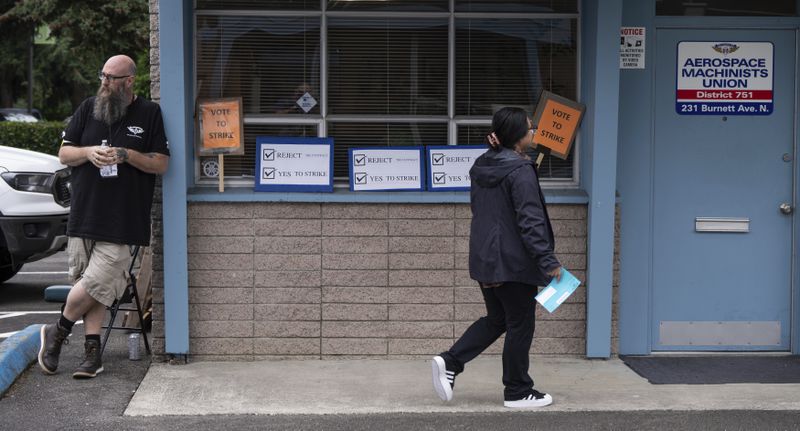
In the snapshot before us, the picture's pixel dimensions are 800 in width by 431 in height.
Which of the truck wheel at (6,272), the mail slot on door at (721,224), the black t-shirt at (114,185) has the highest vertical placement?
the black t-shirt at (114,185)

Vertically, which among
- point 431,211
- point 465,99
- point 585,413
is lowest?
point 585,413

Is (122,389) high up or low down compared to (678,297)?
down

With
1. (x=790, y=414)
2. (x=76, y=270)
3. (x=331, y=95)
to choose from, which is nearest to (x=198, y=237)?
(x=76, y=270)

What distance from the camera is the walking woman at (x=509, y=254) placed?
18.3ft

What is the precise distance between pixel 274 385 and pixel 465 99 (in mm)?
2349

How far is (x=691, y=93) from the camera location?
7.27 metres

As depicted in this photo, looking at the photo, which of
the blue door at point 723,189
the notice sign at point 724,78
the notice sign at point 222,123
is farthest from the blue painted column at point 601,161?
the notice sign at point 222,123

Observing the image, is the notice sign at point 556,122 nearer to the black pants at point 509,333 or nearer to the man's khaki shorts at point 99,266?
the black pants at point 509,333

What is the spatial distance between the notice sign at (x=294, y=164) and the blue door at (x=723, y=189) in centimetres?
230

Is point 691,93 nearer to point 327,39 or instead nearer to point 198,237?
point 327,39

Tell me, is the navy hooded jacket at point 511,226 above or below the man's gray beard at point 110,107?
below

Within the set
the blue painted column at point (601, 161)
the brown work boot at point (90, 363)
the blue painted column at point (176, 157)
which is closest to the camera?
the brown work boot at point (90, 363)

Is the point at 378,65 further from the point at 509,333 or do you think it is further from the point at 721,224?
the point at 721,224

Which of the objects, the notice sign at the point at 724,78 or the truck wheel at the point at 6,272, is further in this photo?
the truck wheel at the point at 6,272
